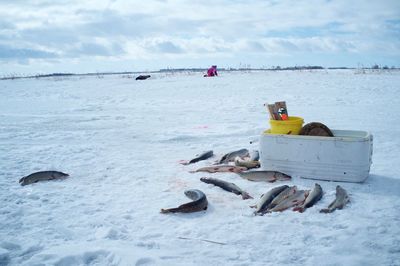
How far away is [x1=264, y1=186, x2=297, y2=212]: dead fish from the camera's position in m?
4.22

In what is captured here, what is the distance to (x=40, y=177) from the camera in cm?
549

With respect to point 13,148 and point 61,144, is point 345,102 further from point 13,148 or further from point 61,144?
point 13,148

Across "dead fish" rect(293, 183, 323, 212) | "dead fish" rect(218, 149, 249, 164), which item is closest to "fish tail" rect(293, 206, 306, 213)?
"dead fish" rect(293, 183, 323, 212)

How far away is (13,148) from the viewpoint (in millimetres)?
7762

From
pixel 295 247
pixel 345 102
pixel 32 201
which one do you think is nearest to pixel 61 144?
pixel 32 201

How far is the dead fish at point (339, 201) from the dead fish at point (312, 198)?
20cm

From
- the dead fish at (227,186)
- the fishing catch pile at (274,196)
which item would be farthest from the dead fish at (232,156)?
the dead fish at (227,186)

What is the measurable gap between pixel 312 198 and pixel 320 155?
89cm

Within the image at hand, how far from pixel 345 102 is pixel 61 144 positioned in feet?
34.6

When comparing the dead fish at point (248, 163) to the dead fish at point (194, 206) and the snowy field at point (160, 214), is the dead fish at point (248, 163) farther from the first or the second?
the dead fish at point (194, 206)

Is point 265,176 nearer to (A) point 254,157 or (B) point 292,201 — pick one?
(B) point 292,201

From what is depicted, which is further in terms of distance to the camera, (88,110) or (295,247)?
(88,110)

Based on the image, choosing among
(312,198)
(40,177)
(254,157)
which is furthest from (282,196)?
(40,177)

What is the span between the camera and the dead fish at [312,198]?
4.13 meters
